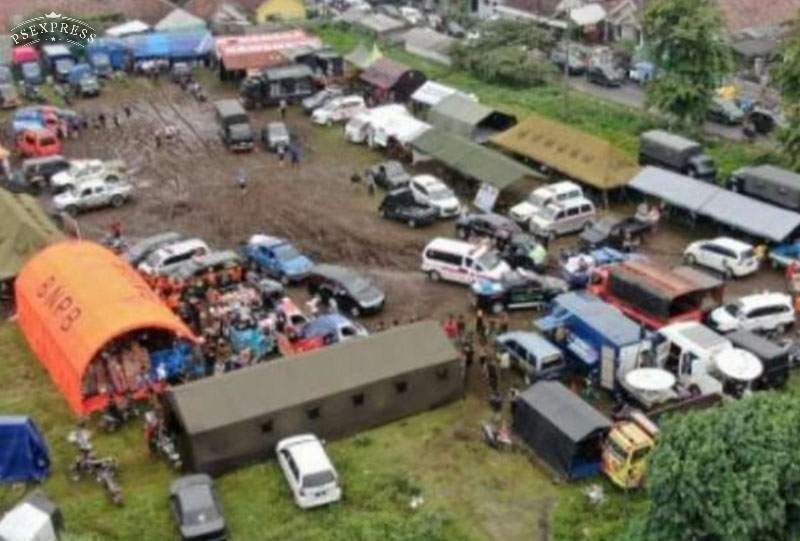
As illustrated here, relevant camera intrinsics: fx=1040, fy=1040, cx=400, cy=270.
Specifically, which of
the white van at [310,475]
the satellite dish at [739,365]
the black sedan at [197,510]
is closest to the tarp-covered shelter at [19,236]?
the black sedan at [197,510]

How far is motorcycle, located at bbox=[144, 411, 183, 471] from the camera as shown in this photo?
25.1m

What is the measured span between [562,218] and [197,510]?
788 inches

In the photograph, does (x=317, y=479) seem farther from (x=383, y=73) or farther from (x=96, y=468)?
(x=383, y=73)

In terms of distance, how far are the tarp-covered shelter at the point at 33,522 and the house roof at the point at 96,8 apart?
172 feet

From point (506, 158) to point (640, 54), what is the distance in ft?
64.8

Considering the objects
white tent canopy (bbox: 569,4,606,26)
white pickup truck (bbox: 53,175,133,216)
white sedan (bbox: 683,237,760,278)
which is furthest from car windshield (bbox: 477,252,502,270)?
white tent canopy (bbox: 569,4,606,26)

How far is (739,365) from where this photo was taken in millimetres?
26562

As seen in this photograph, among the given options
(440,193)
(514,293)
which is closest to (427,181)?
(440,193)

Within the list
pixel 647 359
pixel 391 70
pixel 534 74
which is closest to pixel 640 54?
pixel 534 74

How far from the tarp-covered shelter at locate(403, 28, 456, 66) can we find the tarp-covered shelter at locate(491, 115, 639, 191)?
17586 mm

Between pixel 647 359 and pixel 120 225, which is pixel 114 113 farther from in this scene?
pixel 647 359

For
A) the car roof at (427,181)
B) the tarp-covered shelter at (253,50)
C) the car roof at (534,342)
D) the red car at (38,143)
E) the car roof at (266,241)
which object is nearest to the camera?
the car roof at (534,342)

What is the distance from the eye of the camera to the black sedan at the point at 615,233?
3644 cm

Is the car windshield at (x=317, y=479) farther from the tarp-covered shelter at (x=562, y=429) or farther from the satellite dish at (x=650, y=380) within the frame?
the satellite dish at (x=650, y=380)
